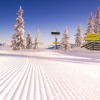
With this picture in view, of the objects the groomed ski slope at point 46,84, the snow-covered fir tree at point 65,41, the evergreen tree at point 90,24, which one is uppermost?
the evergreen tree at point 90,24

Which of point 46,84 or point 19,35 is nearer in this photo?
point 46,84

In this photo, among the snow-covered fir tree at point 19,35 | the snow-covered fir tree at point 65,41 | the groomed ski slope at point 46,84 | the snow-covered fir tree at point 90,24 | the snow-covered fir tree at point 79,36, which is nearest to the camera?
the groomed ski slope at point 46,84

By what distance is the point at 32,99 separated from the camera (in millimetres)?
5637

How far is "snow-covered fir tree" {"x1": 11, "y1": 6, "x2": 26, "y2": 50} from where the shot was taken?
182 feet

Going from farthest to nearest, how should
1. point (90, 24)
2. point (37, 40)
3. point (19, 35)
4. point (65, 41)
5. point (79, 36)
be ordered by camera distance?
point (37, 40) → point (79, 36) → point (65, 41) → point (90, 24) → point (19, 35)

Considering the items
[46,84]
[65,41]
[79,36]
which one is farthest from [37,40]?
[46,84]

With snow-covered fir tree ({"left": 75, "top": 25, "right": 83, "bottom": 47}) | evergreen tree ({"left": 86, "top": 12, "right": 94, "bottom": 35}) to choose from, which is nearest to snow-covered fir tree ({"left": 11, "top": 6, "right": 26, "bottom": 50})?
evergreen tree ({"left": 86, "top": 12, "right": 94, "bottom": 35})

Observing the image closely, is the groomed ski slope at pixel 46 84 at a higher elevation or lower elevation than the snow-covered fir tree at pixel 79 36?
lower

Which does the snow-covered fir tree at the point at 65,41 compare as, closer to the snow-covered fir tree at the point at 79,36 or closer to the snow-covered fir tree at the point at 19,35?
the snow-covered fir tree at the point at 79,36

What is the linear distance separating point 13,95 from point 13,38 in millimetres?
51854

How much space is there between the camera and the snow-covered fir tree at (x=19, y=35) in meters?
55.5

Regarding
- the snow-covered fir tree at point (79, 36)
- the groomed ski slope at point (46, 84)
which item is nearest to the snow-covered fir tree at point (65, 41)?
the snow-covered fir tree at point (79, 36)

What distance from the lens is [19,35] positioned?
5600 cm

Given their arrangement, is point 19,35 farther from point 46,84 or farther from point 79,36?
point 46,84
